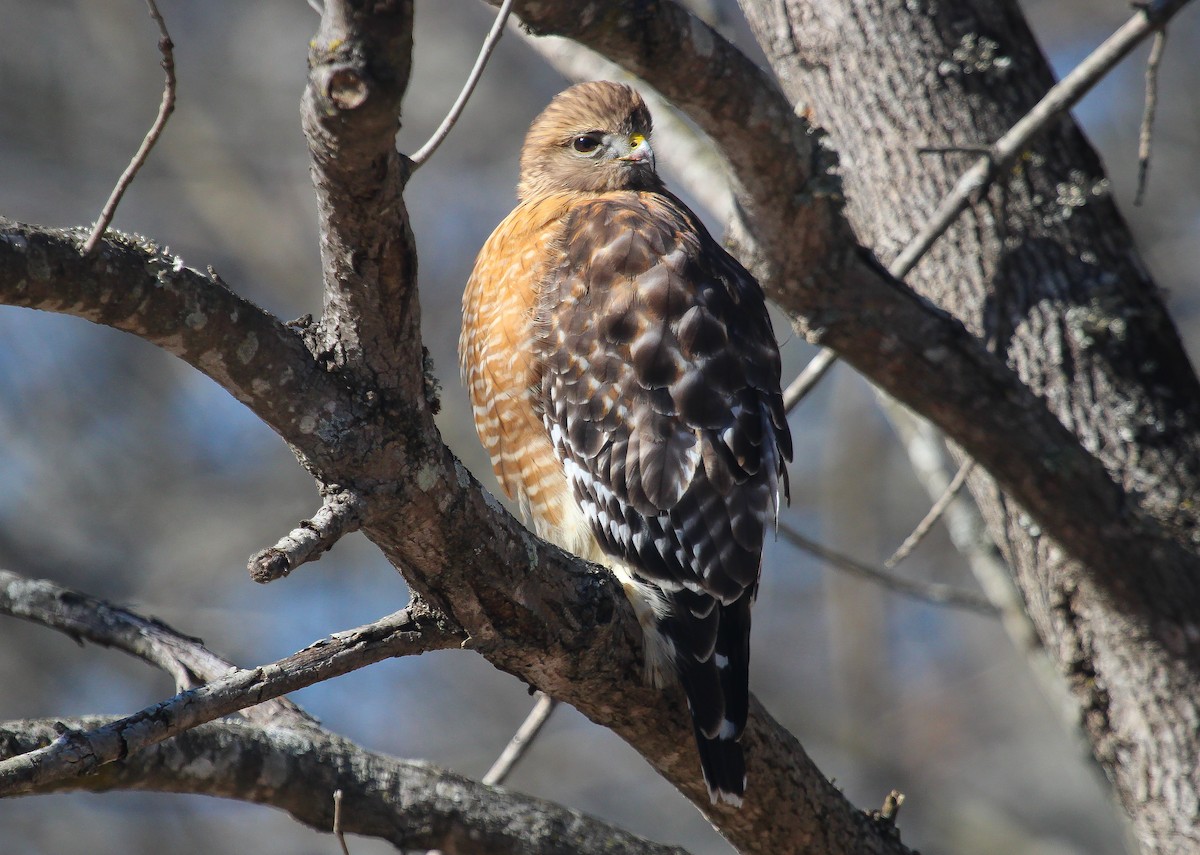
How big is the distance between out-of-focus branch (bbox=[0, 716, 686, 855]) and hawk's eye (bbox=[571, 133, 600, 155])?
245 centimetres

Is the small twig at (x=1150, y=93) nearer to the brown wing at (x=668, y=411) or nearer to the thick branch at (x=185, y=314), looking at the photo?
the brown wing at (x=668, y=411)

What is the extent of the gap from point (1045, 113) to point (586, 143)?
180 cm

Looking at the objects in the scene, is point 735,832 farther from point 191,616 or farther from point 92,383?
point 92,383

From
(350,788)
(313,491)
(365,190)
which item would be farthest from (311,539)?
(313,491)

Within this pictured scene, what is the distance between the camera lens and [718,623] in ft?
10.2

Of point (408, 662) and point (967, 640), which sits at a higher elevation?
point (967, 640)

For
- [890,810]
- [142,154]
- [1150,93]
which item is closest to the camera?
[142,154]

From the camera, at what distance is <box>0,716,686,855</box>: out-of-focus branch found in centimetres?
251

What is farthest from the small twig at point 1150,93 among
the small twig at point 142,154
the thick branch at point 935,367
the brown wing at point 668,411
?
the small twig at point 142,154

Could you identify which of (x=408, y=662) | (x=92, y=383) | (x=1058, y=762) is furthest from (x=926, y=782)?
(x=92, y=383)

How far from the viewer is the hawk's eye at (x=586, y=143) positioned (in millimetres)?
4492

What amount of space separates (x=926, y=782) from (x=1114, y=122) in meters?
5.31

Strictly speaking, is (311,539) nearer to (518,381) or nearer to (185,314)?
(185,314)

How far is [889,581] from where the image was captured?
392 cm
